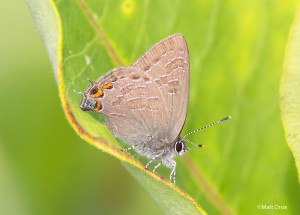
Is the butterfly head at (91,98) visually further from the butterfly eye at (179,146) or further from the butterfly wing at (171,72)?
the butterfly eye at (179,146)

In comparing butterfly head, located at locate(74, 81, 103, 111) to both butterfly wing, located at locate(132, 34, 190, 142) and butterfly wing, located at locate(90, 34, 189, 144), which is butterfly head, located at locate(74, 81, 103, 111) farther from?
butterfly wing, located at locate(132, 34, 190, 142)

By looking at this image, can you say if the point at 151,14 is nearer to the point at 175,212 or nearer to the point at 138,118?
the point at 138,118

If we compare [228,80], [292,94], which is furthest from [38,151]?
[292,94]

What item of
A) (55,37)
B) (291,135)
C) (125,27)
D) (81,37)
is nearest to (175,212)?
(291,135)

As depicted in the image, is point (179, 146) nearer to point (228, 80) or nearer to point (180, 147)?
point (180, 147)

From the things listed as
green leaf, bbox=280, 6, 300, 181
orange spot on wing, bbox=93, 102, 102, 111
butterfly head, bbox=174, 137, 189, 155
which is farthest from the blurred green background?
green leaf, bbox=280, 6, 300, 181
